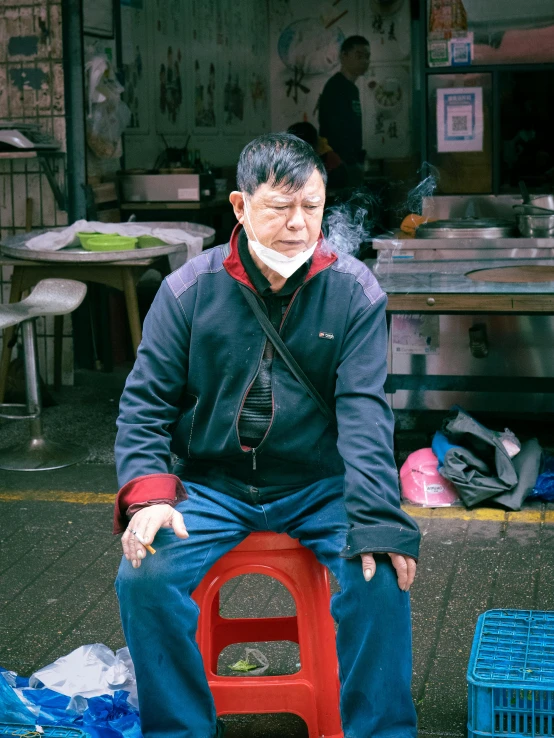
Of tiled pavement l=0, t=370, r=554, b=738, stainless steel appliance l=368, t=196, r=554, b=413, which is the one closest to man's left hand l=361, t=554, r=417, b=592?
tiled pavement l=0, t=370, r=554, b=738

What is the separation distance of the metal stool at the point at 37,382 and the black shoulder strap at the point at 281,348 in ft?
9.68

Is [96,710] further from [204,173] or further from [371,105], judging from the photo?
[371,105]

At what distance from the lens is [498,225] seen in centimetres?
623

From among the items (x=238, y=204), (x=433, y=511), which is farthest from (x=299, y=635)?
(x=433, y=511)

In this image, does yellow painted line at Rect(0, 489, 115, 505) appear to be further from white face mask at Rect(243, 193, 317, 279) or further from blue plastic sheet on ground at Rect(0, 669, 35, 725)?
white face mask at Rect(243, 193, 317, 279)

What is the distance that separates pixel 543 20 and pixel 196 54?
12.0 feet

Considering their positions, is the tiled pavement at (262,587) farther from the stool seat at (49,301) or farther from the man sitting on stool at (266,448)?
the stool seat at (49,301)

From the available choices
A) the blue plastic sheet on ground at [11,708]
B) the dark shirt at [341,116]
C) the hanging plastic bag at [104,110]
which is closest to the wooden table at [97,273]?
the hanging plastic bag at [104,110]

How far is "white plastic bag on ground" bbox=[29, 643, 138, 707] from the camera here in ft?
10.4

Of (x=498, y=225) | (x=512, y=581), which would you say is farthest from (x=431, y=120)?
(x=512, y=581)

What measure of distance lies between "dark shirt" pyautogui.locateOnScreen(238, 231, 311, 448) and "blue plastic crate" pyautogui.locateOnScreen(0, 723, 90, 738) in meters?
0.88

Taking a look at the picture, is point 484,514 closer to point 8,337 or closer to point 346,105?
point 8,337

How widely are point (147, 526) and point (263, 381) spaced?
0.54 m

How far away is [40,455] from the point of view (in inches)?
229
